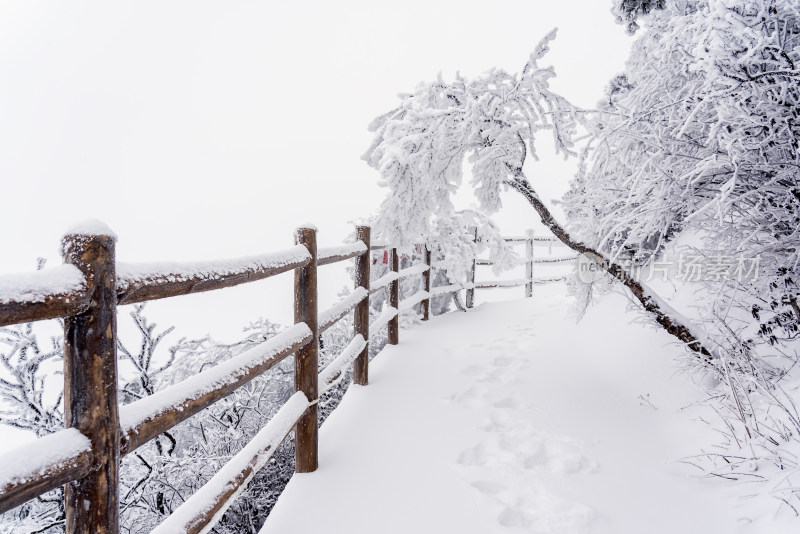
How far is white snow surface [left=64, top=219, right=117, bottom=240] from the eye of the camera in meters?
1.10

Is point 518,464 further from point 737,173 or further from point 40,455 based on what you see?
point 40,455

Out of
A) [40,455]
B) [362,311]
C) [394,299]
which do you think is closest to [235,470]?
[40,455]

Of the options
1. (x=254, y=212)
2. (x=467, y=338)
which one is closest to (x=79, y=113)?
(x=254, y=212)

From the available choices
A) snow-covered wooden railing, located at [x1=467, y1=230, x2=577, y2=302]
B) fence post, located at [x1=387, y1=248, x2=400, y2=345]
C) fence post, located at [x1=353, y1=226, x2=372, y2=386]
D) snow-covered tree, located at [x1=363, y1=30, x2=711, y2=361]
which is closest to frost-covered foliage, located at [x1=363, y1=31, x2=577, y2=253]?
snow-covered tree, located at [x1=363, y1=30, x2=711, y2=361]

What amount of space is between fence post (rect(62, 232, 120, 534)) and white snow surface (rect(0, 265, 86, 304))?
0.03 metres

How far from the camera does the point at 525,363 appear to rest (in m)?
5.00

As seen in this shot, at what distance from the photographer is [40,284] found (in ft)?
3.13

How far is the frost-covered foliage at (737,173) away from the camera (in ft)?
9.00

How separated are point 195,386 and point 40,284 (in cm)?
71

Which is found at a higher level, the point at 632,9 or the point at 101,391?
the point at 632,9

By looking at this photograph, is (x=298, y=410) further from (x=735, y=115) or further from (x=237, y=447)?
(x=735, y=115)

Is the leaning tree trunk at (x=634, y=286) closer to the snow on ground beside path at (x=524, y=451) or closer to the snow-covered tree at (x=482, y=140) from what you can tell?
the snow-covered tree at (x=482, y=140)

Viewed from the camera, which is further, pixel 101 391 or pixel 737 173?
pixel 737 173

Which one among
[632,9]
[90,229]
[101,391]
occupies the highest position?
[632,9]
